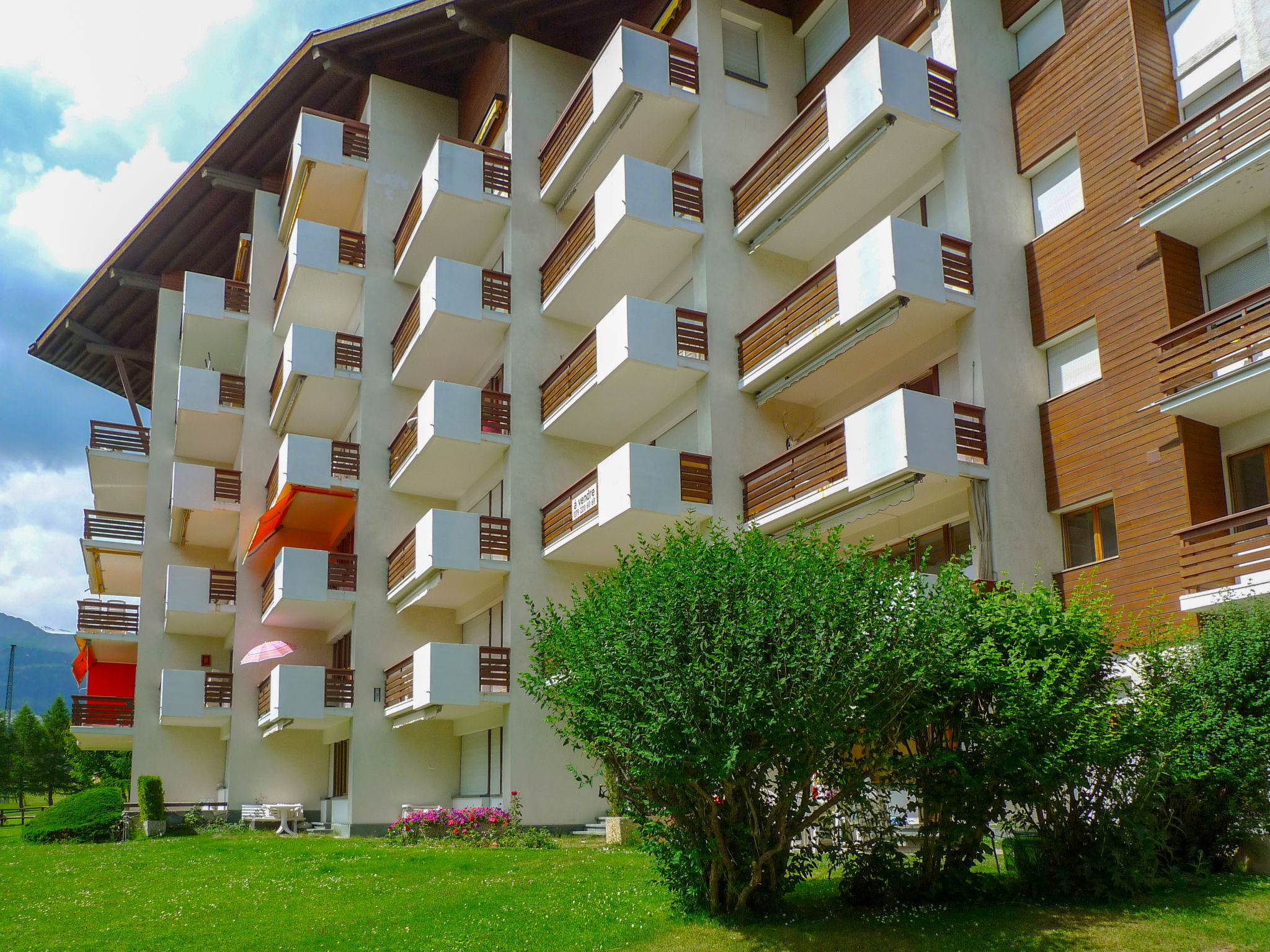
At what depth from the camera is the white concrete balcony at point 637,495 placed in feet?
72.5

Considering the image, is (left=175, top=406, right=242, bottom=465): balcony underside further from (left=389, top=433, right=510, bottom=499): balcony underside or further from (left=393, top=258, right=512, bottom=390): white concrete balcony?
(left=393, top=258, right=512, bottom=390): white concrete balcony

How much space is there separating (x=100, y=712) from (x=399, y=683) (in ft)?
54.5

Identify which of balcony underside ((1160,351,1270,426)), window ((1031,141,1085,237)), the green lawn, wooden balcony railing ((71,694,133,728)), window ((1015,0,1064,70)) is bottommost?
the green lawn

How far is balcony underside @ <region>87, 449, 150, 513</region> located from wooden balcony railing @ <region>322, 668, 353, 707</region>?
16302 mm

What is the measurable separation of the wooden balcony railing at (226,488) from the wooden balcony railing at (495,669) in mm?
16032

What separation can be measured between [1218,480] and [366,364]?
22681mm

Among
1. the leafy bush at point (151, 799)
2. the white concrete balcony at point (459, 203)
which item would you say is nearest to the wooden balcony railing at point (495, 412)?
the white concrete balcony at point (459, 203)

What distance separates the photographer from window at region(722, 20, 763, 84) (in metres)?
26.6

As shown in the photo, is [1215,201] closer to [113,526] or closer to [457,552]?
[457,552]

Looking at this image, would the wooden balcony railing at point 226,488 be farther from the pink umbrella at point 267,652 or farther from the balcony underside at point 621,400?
the balcony underside at point 621,400

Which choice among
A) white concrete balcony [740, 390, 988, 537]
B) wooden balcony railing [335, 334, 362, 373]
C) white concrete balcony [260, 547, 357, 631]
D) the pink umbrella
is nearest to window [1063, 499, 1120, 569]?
white concrete balcony [740, 390, 988, 537]

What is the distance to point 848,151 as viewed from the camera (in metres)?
21.8

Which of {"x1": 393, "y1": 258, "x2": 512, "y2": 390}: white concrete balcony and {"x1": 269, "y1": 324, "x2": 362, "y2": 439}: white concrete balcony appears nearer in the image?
{"x1": 393, "y1": 258, "x2": 512, "y2": 390}: white concrete balcony

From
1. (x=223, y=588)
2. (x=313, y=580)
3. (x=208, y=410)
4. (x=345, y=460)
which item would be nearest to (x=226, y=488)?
(x=208, y=410)
